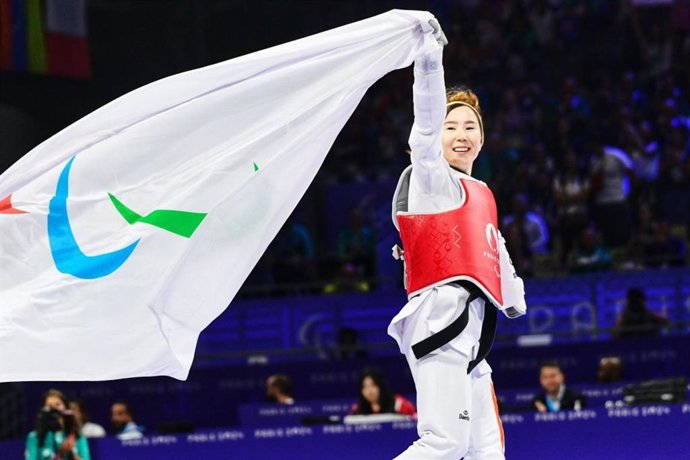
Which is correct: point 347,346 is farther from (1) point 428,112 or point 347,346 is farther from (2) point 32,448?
(1) point 428,112

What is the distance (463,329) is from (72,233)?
203 centimetres

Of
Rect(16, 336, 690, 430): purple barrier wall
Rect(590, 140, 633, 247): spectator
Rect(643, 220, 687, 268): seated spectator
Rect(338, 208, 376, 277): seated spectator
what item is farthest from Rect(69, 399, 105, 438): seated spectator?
Rect(590, 140, 633, 247): spectator

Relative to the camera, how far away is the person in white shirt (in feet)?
18.8

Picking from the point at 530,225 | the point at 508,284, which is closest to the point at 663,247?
the point at 530,225

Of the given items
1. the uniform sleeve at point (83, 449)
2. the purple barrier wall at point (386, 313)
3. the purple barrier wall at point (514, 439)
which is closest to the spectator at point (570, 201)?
the purple barrier wall at point (386, 313)

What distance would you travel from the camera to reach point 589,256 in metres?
15.5

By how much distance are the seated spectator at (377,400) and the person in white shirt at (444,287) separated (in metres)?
5.31

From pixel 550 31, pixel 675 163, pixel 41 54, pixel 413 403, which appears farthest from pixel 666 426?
pixel 550 31

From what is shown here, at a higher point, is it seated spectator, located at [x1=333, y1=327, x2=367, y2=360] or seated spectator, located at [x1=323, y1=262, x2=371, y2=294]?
seated spectator, located at [x1=323, y1=262, x2=371, y2=294]

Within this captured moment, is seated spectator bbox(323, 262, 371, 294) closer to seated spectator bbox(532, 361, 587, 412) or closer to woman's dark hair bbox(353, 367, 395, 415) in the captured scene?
woman's dark hair bbox(353, 367, 395, 415)

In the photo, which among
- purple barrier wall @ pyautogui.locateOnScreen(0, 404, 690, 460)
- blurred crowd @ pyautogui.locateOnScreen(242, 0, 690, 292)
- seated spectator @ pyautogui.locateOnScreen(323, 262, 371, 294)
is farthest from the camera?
blurred crowd @ pyautogui.locateOnScreen(242, 0, 690, 292)

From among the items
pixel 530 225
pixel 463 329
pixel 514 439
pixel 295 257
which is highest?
pixel 530 225

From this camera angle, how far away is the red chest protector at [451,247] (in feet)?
19.4

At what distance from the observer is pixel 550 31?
66.9 feet
